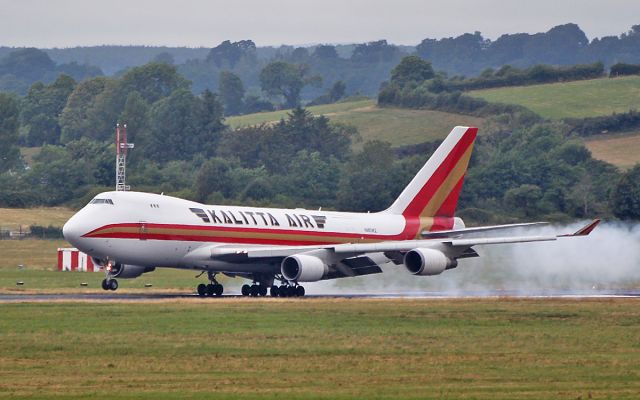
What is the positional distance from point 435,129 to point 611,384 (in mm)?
144707

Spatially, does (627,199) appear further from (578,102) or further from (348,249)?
(578,102)

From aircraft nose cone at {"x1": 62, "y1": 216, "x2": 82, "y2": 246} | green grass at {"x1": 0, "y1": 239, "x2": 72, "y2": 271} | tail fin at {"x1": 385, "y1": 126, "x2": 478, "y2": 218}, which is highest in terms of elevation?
tail fin at {"x1": 385, "y1": 126, "x2": 478, "y2": 218}

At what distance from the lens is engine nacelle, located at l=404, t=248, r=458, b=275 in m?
64.4

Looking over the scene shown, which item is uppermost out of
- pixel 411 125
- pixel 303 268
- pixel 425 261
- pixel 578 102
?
pixel 578 102

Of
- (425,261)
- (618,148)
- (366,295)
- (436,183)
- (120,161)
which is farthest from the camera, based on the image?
(618,148)

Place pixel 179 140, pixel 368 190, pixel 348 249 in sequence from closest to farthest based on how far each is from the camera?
pixel 348 249, pixel 368 190, pixel 179 140

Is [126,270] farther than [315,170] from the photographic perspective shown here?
No

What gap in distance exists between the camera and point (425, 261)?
211 ft

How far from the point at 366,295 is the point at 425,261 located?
4366 mm

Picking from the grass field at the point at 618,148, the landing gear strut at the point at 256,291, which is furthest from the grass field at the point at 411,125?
the landing gear strut at the point at 256,291

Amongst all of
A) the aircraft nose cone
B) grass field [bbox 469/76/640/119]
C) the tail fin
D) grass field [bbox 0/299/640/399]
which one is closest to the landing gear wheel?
the aircraft nose cone

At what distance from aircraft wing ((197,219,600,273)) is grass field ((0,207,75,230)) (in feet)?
158

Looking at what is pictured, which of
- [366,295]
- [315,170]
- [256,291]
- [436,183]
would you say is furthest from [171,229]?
[315,170]

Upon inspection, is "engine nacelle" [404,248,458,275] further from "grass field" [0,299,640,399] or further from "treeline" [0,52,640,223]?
"treeline" [0,52,640,223]
